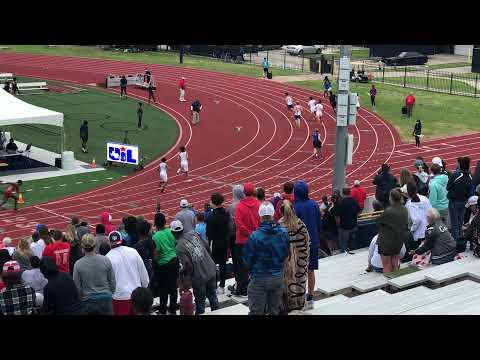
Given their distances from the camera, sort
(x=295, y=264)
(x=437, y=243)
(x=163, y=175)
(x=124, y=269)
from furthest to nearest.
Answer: (x=163, y=175) < (x=437, y=243) < (x=295, y=264) < (x=124, y=269)

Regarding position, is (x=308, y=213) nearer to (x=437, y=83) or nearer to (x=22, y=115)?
(x=22, y=115)

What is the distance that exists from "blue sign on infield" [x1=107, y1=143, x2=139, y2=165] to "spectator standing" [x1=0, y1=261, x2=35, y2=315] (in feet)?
61.0

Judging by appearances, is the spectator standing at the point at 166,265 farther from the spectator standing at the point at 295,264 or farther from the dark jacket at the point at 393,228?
the dark jacket at the point at 393,228

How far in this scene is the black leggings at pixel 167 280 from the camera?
908 cm

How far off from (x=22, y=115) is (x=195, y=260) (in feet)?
57.3

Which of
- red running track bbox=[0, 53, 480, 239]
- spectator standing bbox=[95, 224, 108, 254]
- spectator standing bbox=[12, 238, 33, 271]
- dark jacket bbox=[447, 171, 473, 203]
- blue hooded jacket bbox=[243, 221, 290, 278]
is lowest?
red running track bbox=[0, 53, 480, 239]

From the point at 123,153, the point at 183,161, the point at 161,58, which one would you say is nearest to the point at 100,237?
the point at 183,161

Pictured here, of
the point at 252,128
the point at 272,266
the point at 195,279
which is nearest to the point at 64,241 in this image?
the point at 195,279

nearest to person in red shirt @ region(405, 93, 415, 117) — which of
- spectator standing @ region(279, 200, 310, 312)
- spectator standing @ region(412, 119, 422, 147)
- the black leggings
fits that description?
spectator standing @ region(412, 119, 422, 147)

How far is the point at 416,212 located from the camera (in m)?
11.3

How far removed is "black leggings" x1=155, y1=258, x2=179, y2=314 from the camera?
908 centimetres

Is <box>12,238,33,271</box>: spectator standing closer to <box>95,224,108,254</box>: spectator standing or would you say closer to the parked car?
<box>95,224,108,254</box>: spectator standing
